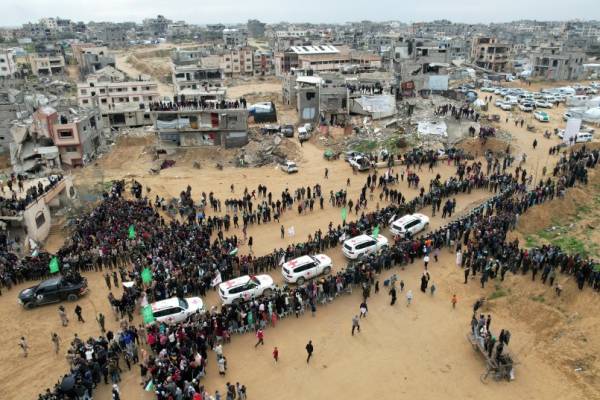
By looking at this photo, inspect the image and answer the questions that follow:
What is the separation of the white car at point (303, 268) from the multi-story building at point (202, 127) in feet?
87.6

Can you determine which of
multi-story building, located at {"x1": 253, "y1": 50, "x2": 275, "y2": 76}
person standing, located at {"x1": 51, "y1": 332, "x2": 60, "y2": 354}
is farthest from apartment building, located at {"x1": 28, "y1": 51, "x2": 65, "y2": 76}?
person standing, located at {"x1": 51, "y1": 332, "x2": 60, "y2": 354}

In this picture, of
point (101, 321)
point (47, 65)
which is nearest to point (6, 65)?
point (47, 65)

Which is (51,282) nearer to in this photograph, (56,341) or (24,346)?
(24,346)

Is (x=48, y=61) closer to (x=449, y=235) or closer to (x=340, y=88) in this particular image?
(x=340, y=88)

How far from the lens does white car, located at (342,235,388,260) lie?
23.8 m

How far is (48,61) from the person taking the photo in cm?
10019

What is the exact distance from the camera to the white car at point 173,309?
62.3ft

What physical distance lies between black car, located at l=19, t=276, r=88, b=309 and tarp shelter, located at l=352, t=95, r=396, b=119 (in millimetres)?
37532

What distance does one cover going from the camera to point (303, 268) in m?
22.1

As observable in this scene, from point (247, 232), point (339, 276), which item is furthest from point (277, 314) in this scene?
point (247, 232)

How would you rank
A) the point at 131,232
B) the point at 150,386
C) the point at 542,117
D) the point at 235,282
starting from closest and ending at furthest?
1. the point at 150,386
2. the point at 235,282
3. the point at 131,232
4. the point at 542,117

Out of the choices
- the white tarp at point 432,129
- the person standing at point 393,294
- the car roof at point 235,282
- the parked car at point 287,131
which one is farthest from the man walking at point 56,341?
the parked car at point 287,131

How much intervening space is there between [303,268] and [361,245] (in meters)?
3.75

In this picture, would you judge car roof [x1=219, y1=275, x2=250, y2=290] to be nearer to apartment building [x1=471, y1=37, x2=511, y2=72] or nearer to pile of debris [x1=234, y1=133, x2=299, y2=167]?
pile of debris [x1=234, y1=133, x2=299, y2=167]
